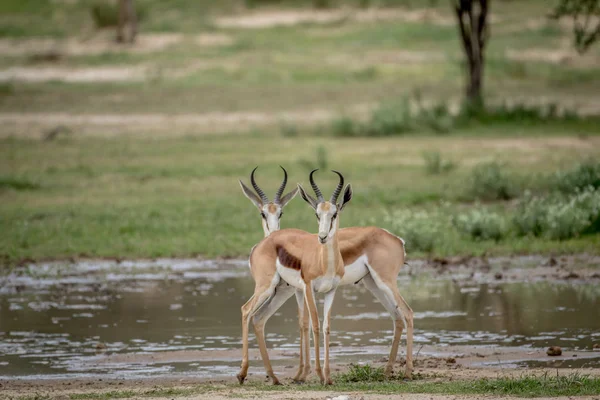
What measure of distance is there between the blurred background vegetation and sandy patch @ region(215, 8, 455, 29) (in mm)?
117

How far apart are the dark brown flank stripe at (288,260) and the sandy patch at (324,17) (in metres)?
33.5

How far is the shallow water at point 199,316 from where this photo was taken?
10.4 metres

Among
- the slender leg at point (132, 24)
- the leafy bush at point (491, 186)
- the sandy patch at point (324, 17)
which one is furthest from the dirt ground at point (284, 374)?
the sandy patch at point (324, 17)

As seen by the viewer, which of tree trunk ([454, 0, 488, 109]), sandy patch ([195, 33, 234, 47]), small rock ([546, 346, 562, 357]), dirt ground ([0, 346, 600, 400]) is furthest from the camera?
sandy patch ([195, 33, 234, 47])

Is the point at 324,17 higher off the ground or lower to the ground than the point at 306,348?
higher

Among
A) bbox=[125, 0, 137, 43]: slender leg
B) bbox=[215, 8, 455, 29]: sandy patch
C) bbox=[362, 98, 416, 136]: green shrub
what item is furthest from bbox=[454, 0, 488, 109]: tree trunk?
bbox=[125, 0, 137, 43]: slender leg

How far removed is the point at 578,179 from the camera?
56.7ft

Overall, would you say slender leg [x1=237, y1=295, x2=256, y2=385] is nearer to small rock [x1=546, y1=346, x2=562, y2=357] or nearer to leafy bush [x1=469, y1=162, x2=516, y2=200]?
small rock [x1=546, y1=346, x2=562, y2=357]

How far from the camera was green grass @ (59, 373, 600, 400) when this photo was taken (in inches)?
314

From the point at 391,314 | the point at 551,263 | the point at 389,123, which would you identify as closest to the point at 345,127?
the point at 389,123

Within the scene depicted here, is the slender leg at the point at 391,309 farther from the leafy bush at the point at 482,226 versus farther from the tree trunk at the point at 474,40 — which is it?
the tree trunk at the point at 474,40

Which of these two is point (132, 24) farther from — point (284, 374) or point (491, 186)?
point (284, 374)

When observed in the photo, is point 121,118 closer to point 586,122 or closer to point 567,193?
point 586,122

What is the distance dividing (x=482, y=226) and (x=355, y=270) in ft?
20.5
